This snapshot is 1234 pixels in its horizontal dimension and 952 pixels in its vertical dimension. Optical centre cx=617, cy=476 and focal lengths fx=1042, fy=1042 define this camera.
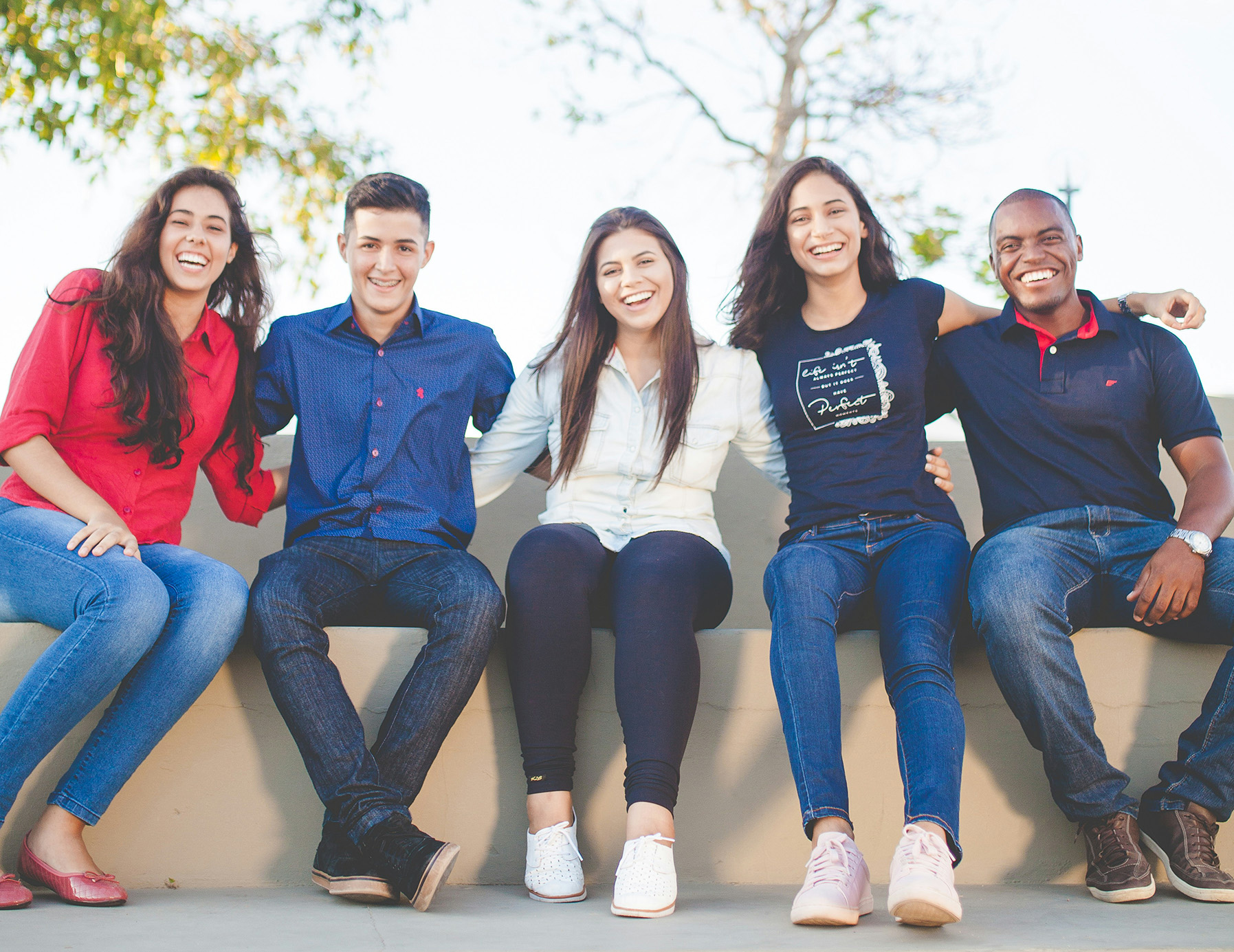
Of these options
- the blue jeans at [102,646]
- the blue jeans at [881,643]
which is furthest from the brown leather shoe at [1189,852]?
the blue jeans at [102,646]

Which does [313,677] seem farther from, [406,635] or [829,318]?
[829,318]

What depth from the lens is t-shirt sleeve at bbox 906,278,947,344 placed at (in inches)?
104

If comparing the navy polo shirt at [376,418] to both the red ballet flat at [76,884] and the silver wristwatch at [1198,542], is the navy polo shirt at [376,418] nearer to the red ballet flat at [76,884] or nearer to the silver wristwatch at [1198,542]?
the red ballet flat at [76,884]

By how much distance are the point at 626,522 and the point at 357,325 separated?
0.85 meters

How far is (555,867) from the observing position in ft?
6.50

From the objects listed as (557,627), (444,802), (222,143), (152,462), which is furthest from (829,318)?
(222,143)

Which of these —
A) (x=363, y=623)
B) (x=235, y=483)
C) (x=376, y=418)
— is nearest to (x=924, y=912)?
(x=363, y=623)

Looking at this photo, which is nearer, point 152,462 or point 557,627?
point 557,627

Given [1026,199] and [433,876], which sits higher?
[1026,199]

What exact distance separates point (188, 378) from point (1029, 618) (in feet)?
6.23

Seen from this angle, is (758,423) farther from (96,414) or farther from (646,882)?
(96,414)

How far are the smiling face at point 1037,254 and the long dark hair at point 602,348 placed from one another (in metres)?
0.81

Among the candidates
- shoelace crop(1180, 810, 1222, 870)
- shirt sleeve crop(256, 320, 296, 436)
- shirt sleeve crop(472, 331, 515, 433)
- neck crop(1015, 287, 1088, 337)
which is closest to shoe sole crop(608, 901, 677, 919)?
shoelace crop(1180, 810, 1222, 870)

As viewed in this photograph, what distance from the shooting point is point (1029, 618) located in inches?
80.5
